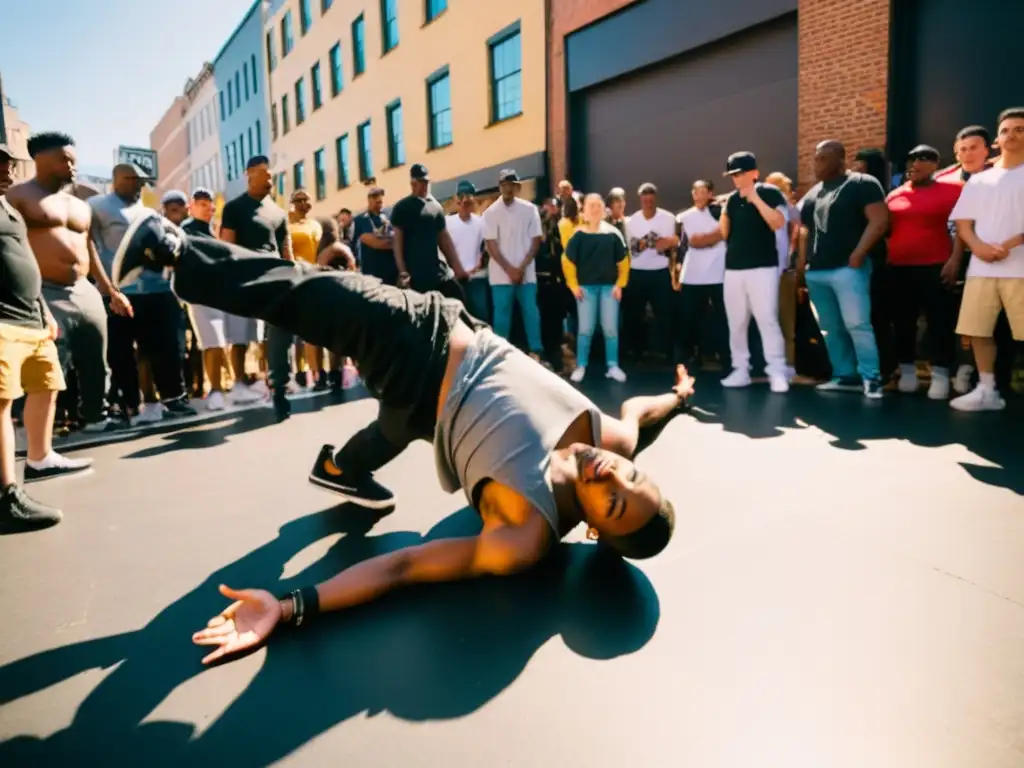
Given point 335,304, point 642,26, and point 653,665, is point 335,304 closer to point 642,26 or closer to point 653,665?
point 653,665

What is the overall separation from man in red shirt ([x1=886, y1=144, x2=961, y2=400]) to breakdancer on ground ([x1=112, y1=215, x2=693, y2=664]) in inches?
150

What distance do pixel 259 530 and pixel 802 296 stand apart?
5372 millimetres

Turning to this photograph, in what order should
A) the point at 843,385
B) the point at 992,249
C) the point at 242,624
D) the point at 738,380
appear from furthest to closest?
the point at 738,380
the point at 843,385
the point at 992,249
the point at 242,624

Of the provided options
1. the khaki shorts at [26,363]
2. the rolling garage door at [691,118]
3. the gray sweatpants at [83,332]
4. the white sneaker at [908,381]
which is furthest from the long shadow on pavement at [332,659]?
the rolling garage door at [691,118]

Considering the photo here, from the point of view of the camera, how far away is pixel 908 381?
5594 mm

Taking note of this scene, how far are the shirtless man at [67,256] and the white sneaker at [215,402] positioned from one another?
1.18 m

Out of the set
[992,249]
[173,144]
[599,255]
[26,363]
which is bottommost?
[26,363]

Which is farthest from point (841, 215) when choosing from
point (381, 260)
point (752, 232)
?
point (381, 260)

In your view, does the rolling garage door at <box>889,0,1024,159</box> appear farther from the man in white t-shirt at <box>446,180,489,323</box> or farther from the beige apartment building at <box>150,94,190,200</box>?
the beige apartment building at <box>150,94,190,200</box>

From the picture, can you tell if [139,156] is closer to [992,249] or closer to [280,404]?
[280,404]

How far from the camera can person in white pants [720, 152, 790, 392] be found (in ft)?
18.5

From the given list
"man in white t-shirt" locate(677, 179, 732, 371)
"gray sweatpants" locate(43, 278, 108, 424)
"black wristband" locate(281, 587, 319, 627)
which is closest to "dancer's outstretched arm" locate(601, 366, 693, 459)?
"black wristband" locate(281, 587, 319, 627)

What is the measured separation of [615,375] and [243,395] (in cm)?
351

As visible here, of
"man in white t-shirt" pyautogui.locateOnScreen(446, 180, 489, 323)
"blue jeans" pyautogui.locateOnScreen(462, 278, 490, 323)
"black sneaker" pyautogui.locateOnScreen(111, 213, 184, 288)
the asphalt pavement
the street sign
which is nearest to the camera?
the asphalt pavement
